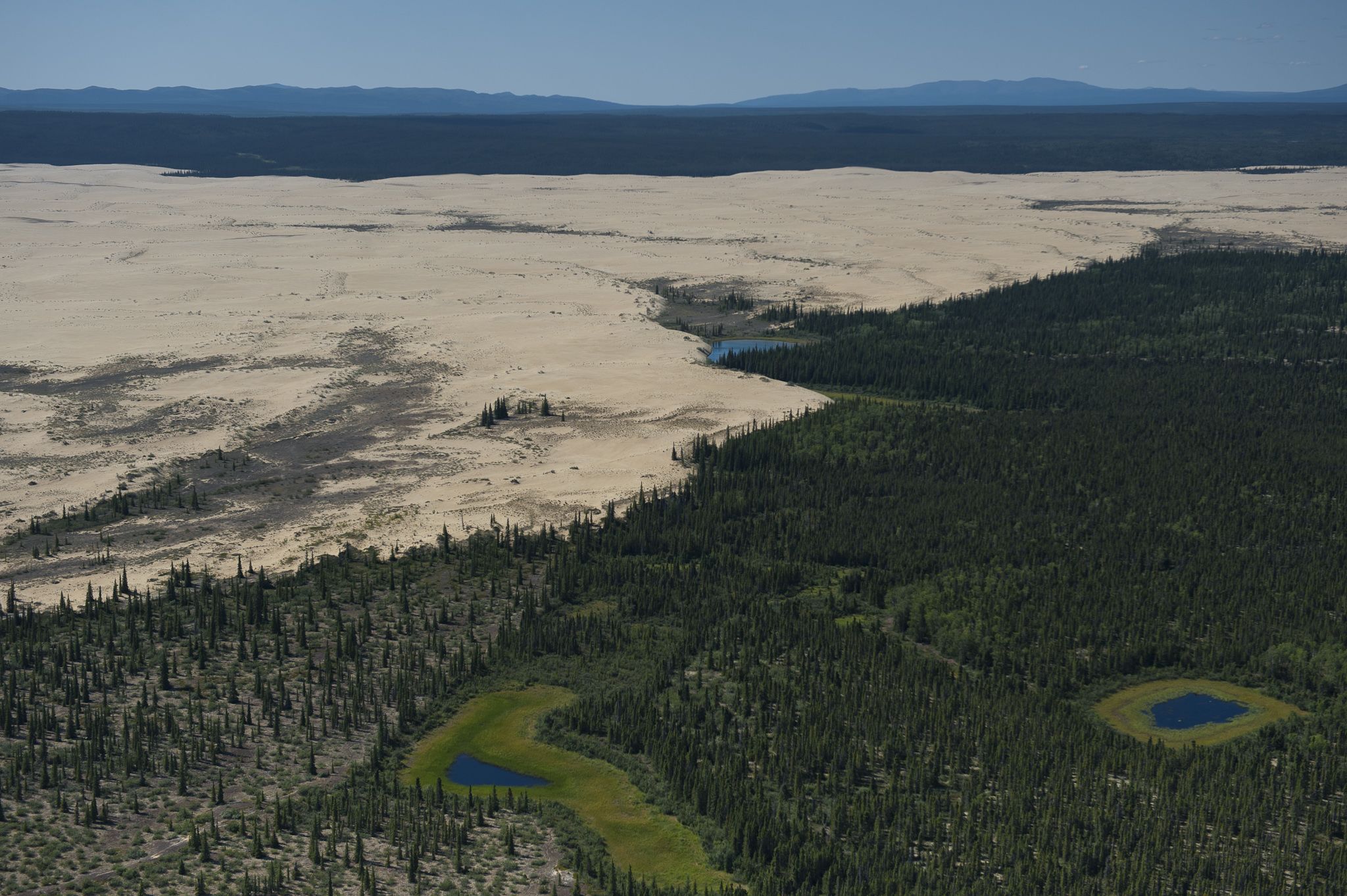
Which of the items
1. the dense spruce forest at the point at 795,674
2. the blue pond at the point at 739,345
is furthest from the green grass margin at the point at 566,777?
the blue pond at the point at 739,345

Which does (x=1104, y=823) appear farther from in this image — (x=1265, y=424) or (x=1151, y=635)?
(x=1265, y=424)

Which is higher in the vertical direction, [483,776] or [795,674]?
[795,674]

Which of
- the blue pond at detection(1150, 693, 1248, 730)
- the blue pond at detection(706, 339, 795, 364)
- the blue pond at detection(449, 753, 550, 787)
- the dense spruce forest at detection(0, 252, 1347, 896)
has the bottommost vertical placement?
the blue pond at detection(449, 753, 550, 787)

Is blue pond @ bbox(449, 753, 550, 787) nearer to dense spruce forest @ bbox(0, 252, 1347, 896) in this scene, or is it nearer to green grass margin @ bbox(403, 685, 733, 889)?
green grass margin @ bbox(403, 685, 733, 889)

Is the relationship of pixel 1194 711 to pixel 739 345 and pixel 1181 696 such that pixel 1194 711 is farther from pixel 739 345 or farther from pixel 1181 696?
pixel 739 345

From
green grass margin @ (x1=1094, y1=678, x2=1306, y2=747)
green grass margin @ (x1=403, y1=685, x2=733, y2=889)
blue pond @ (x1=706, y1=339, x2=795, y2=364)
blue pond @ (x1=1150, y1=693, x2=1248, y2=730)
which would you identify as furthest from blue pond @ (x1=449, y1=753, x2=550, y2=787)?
blue pond @ (x1=706, y1=339, x2=795, y2=364)

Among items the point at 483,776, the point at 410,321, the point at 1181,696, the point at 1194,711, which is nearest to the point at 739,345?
the point at 410,321
